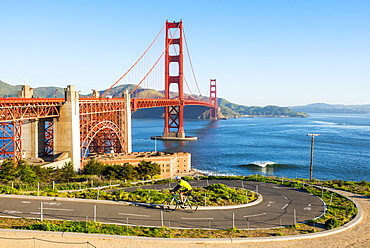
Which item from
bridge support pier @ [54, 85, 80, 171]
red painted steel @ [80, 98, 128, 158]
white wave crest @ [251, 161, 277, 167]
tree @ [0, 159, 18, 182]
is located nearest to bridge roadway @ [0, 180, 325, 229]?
tree @ [0, 159, 18, 182]

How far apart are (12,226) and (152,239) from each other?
15.4 ft

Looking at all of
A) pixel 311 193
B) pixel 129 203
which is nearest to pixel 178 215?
pixel 129 203

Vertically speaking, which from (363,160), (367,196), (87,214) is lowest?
(363,160)

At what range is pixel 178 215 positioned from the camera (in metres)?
13.8

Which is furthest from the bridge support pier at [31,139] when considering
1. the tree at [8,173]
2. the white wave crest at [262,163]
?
the white wave crest at [262,163]

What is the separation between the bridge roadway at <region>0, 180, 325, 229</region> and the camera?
12812 mm

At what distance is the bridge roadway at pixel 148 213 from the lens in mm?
12812

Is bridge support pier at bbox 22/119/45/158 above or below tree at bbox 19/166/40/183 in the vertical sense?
above

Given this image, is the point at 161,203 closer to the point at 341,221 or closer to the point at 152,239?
the point at 152,239

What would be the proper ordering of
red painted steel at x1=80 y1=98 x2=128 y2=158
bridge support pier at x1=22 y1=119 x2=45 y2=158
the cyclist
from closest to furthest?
1. the cyclist
2. bridge support pier at x1=22 y1=119 x2=45 y2=158
3. red painted steel at x1=80 y1=98 x2=128 y2=158

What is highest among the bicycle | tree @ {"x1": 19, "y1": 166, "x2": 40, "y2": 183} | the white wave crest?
the bicycle

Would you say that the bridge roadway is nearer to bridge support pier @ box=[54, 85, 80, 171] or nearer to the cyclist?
the cyclist

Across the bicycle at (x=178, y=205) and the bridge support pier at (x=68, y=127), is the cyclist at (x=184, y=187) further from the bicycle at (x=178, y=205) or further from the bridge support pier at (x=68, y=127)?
the bridge support pier at (x=68, y=127)

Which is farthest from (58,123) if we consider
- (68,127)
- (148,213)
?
(148,213)
